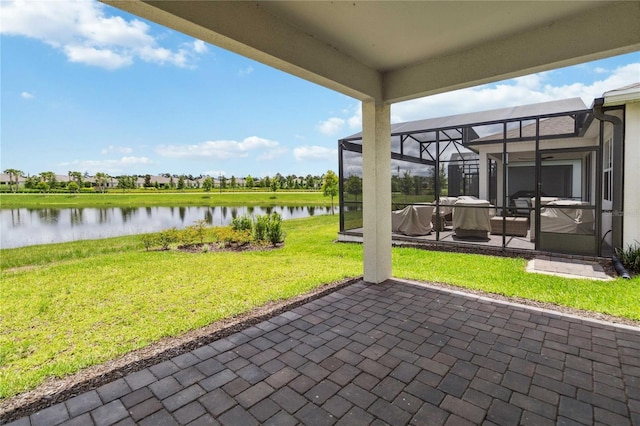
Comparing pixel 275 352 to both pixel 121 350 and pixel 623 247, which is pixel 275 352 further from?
pixel 623 247

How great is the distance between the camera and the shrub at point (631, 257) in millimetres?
4676

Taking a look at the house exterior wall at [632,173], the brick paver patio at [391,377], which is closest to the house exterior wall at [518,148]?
the house exterior wall at [632,173]

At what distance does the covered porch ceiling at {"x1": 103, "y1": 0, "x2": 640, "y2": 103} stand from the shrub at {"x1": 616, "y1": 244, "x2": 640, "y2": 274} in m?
3.67

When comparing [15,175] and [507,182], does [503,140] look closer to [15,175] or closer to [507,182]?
[507,182]

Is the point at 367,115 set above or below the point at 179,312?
above

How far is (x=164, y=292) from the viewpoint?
4.27 meters

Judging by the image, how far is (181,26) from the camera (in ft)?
6.89

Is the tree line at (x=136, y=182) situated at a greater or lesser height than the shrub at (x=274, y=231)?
greater

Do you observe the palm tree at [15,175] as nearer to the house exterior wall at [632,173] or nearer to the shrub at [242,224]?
the shrub at [242,224]

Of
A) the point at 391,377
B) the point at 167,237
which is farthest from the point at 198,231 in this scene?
the point at 391,377

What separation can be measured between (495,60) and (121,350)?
4252 millimetres

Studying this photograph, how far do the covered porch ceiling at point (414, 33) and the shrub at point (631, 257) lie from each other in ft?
12.0

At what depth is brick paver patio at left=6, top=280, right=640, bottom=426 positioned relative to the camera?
1.77 meters

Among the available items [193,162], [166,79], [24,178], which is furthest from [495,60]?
[193,162]
